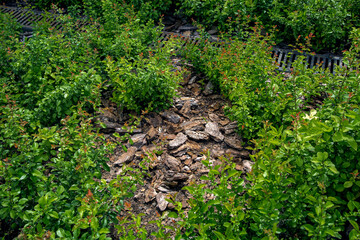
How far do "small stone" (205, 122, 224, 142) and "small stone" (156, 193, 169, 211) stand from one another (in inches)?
45.5

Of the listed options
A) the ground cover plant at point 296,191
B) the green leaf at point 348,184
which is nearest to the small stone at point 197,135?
the ground cover plant at point 296,191

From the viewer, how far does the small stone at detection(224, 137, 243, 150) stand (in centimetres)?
407

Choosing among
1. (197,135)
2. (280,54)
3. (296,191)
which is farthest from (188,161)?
(280,54)

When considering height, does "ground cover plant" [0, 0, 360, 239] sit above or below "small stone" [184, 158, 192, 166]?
above

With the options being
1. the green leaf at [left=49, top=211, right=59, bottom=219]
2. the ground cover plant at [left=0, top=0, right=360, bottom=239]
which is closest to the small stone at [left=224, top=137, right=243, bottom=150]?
the ground cover plant at [left=0, top=0, right=360, bottom=239]

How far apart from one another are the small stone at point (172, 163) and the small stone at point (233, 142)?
2.52 ft

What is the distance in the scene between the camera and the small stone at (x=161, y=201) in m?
3.38

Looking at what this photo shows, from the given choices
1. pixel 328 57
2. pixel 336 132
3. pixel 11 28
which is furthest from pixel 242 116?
Result: pixel 11 28

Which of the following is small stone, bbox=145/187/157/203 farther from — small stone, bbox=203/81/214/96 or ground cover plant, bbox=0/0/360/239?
small stone, bbox=203/81/214/96

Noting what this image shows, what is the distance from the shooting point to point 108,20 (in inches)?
225

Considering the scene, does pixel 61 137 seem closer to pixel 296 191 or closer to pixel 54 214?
pixel 54 214

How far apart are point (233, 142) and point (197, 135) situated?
510 millimetres

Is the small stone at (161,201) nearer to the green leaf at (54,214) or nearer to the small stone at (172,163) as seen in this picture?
the small stone at (172,163)

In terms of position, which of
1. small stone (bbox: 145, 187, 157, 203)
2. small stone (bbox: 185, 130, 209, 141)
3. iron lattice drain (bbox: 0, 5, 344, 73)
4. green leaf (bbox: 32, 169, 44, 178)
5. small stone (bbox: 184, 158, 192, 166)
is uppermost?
iron lattice drain (bbox: 0, 5, 344, 73)
